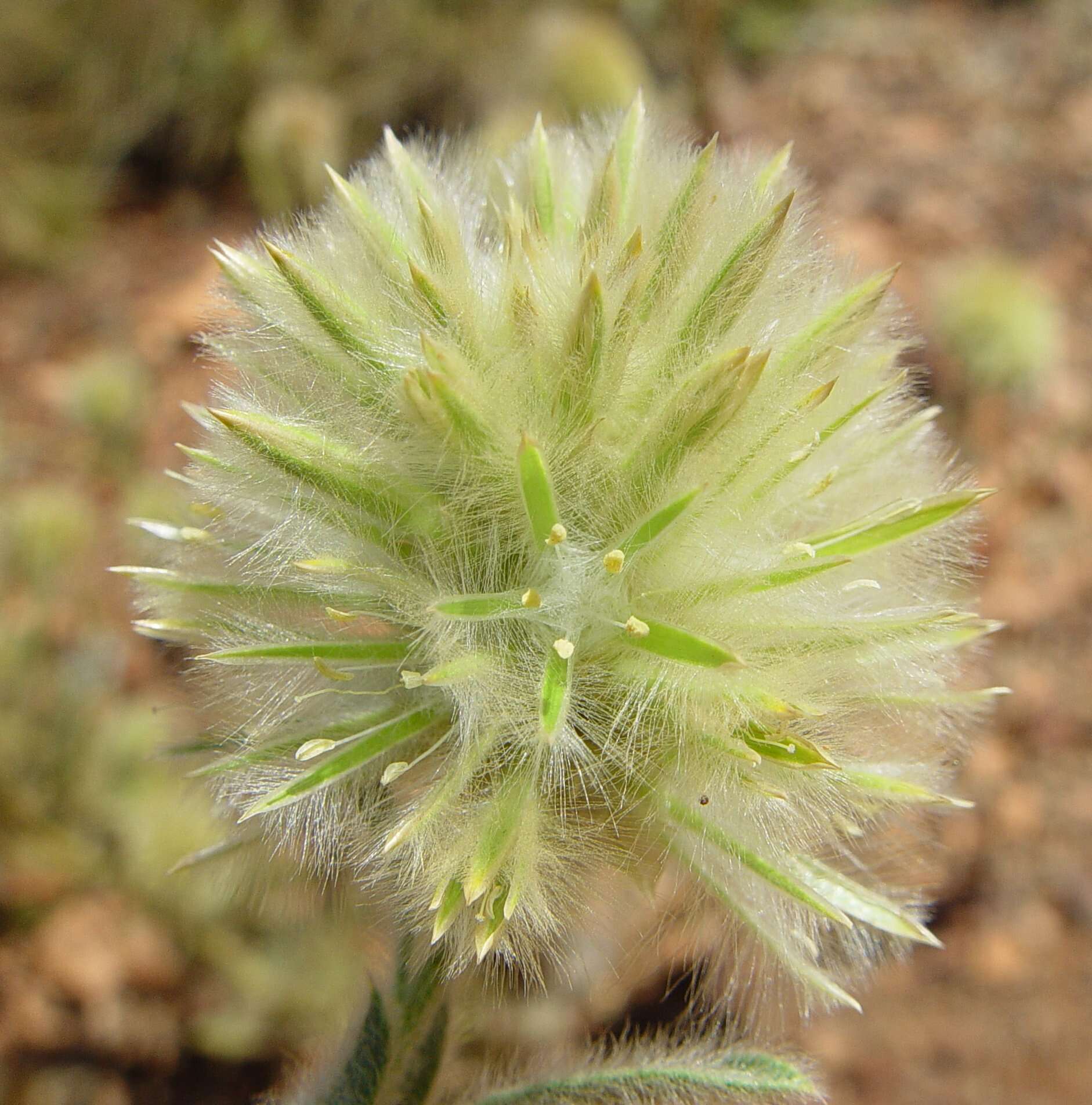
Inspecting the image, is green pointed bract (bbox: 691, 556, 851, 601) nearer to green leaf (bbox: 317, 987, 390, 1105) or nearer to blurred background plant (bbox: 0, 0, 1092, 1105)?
blurred background plant (bbox: 0, 0, 1092, 1105)

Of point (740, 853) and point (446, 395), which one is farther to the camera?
point (740, 853)

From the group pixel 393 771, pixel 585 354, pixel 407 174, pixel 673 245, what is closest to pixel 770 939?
pixel 393 771

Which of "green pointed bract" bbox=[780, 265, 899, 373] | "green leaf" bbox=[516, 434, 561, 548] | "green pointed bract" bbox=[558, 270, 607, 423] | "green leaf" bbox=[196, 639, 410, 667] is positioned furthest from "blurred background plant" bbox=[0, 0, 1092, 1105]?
"green pointed bract" bbox=[558, 270, 607, 423]

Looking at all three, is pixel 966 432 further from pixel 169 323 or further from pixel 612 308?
pixel 169 323

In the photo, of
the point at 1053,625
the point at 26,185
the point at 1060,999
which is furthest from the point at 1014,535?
the point at 26,185

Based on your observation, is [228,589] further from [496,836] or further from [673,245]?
[673,245]

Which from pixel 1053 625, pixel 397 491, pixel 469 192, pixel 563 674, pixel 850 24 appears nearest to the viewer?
pixel 563 674
